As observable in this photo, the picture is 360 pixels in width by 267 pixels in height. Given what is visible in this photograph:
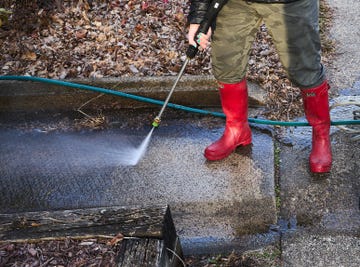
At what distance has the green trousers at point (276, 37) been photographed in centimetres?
273

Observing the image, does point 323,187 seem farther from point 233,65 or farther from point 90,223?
point 90,223

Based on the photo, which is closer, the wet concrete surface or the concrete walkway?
the wet concrete surface

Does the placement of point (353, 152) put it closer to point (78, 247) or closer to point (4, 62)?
point (78, 247)

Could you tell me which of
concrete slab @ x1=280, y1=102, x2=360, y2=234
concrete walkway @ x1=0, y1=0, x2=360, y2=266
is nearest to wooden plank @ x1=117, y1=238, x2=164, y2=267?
concrete walkway @ x1=0, y1=0, x2=360, y2=266

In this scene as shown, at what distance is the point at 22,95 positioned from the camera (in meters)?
4.28

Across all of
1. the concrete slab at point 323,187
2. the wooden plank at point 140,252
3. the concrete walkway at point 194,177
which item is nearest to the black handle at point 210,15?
the concrete walkway at point 194,177

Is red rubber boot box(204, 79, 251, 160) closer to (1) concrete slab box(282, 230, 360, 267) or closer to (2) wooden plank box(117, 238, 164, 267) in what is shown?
(1) concrete slab box(282, 230, 360, 267)

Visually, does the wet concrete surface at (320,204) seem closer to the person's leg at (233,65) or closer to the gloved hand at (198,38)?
the person's leg at (233,65)

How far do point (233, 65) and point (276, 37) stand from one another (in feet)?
1.23

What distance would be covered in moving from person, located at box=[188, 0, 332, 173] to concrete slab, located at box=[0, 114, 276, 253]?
0.23 metres

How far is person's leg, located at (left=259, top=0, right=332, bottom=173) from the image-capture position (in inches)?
107

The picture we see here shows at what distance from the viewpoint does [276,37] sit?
2850 mm

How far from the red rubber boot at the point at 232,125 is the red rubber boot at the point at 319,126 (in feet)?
1.43

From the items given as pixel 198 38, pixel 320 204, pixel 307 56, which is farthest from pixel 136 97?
pixel 320 204
